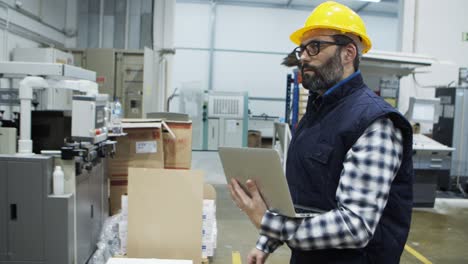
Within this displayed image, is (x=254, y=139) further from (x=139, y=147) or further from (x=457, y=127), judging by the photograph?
(x=139, y=147)

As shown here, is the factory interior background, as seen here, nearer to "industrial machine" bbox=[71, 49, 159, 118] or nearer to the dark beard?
"industrial machine" bbox=[71, 49, 159, 118]

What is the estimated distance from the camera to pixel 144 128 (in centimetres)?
305

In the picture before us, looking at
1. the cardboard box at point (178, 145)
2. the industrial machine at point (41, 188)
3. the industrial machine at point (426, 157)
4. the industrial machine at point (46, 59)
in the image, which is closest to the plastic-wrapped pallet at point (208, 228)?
the cardboard box at point (178, 145)

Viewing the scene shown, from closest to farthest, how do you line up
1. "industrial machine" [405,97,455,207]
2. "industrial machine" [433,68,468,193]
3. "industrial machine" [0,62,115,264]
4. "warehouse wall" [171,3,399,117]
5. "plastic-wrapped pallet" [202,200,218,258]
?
"industrial machine" [0,62,115,264] < "plastic-wrapped pallet" [202,200,218,258] < "industrial machine" [405,97,455,207] < "industrial machine" [433,68,468,193] < "warehouse wall" [171,3,399,117]

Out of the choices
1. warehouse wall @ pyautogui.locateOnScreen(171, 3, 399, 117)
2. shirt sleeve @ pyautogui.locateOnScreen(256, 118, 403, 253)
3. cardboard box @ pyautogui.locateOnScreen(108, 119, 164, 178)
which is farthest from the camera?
warehouse wall @ pyautogui.locateOnScreen(171, 3, 399, 117)

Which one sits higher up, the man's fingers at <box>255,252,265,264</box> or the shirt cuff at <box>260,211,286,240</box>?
the shirt cuff at <box>260,211,286,240</box>

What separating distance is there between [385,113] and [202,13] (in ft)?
34.4

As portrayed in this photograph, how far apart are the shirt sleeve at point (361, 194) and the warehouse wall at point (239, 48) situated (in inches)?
393

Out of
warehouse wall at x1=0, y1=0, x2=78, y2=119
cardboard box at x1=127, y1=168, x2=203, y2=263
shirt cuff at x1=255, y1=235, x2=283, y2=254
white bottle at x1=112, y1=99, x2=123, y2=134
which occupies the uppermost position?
warehouse wall at x1=0, y1=0, x2=78, y2=119

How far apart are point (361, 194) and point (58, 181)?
171 centimetres

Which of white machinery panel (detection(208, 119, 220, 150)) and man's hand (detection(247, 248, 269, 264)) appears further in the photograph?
white machinery panel (detection(208, 119, 220, 150))

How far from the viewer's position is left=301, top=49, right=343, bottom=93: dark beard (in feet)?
3.86

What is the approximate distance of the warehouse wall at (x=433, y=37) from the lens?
6219mm

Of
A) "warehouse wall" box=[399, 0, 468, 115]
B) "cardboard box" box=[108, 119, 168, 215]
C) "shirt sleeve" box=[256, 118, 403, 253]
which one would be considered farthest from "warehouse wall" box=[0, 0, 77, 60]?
"warehouse wall" box=[399, 0, 468, 115]
